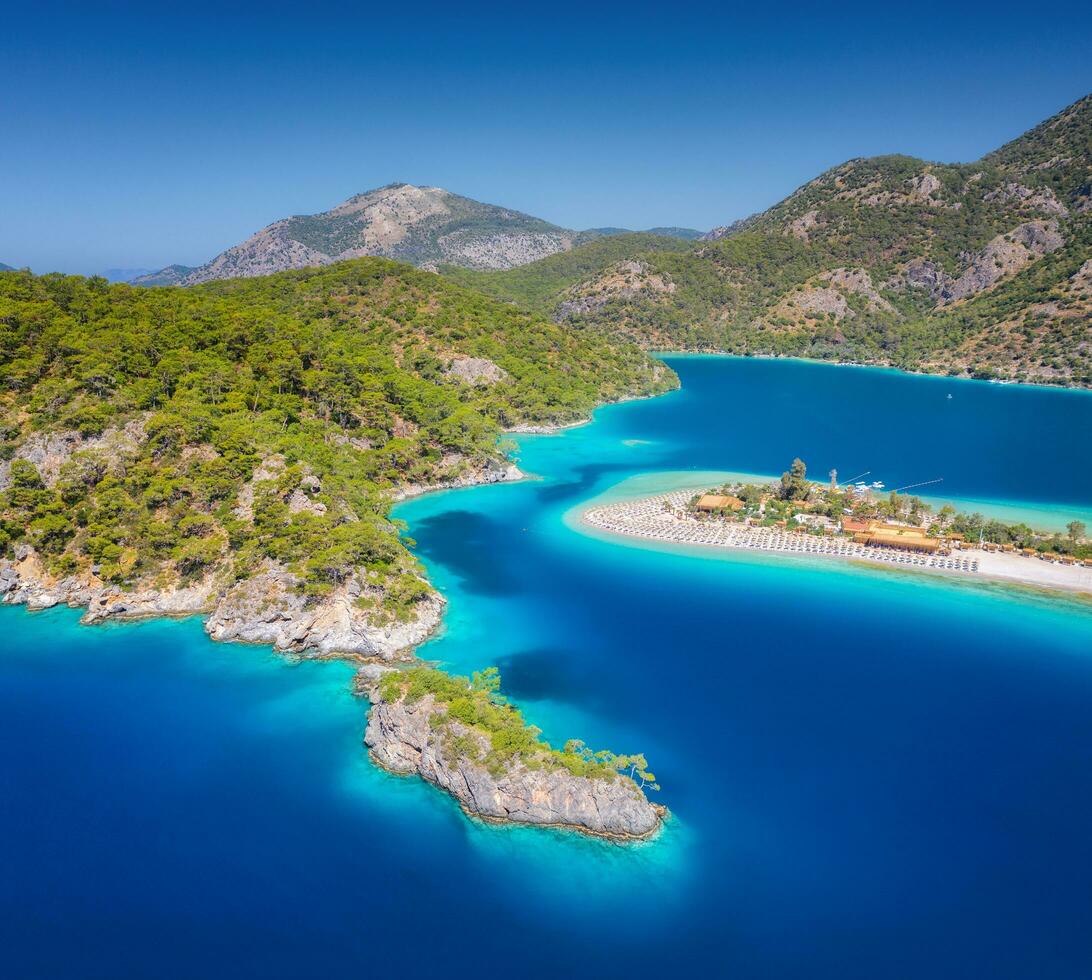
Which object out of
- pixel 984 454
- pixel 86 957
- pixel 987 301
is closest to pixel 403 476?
pixel 86 957

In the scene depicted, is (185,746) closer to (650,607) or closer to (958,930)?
(650,607)

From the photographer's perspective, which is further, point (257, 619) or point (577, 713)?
point (257, 619)

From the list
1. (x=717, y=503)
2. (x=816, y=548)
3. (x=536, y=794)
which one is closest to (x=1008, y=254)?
(x=717, y=503)

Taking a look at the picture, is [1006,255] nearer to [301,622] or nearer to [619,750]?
[619,750]

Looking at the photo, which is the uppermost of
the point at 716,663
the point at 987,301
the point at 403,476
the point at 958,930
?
the point at 987,301

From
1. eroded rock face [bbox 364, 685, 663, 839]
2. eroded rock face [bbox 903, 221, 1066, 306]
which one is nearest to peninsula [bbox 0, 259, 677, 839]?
eroded rock face [bbox 364, 685, 663, 839]
